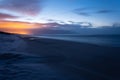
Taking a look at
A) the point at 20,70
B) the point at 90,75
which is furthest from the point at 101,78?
the point at 20,70

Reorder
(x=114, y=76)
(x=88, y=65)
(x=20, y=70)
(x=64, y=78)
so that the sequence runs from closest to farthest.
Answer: (x=64, y=78), (x=114, y=76), (x=20, y=70), (x=88, y=65)

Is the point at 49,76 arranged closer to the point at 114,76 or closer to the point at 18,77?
the point at 18,77

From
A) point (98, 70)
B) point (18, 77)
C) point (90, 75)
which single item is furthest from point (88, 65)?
point (18, 77)

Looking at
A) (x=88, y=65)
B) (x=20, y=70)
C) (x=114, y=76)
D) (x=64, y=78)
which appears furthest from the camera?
(x=88, y=65)

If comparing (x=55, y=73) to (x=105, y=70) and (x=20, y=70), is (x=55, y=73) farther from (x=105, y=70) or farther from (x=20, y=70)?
(x=105, y=70)

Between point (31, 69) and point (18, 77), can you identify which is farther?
point (31, 69)

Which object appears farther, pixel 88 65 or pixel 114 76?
pixel 88 65

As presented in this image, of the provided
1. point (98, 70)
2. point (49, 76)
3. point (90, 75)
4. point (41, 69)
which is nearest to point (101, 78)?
point (90, 75)

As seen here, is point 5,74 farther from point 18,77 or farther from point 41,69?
point 41,69
